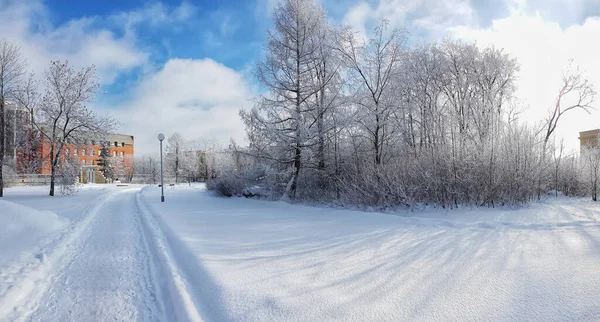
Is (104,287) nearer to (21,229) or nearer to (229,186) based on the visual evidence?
(21,229)

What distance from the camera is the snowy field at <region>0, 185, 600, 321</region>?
3.03m

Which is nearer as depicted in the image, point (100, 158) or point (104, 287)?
point (104, 287)

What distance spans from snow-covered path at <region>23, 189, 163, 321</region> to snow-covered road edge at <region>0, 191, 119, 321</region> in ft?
0.35

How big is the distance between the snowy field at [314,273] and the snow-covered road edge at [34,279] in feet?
0.06

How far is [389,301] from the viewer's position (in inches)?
124

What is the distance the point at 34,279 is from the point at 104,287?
1.27 meters

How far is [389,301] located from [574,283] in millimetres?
2158

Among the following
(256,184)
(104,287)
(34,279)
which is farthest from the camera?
(256,184)

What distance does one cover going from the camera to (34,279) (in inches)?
172

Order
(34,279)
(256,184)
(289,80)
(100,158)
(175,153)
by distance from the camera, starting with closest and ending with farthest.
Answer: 1. (34,279)
2. (289,80)
3. (256,184)
4. (100,158)
5. (175,153)

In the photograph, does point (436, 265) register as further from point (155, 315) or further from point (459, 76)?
point (459, 76)

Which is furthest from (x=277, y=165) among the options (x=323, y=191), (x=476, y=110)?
(x=476, y=110)

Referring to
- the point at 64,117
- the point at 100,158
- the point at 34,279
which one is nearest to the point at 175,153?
the point at 100,158

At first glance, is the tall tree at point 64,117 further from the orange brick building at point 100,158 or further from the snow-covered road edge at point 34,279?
the snow-covered road edge at point 34,279
